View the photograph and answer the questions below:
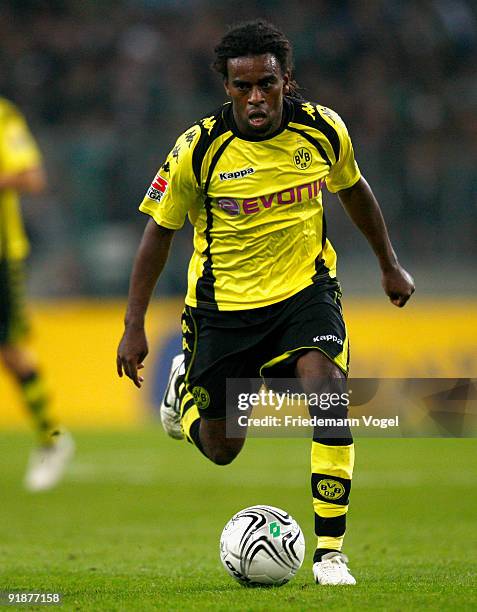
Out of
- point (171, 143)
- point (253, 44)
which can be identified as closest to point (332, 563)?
point (253, 44)

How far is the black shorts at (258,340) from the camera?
536 centimetres

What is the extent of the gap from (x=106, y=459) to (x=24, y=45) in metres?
8.29

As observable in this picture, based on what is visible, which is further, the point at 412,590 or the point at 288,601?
the point at 412,590

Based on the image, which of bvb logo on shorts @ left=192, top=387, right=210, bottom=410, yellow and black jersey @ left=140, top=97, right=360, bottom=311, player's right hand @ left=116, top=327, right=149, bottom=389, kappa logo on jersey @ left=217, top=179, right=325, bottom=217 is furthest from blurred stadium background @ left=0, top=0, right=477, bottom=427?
player's right hand @ left=116, top=327, right=149, bottom=389

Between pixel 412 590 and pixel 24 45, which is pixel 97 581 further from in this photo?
pixel 24 45

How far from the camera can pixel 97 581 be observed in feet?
17.3

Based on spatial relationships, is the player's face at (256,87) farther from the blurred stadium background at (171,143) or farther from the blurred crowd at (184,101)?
the blurred crowd at (184,101)

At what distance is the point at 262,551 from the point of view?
198 inches

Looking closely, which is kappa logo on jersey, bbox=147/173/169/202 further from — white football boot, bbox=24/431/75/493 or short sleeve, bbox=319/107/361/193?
white football boot, bbox=24/431/75/493

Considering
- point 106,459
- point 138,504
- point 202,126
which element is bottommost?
point 106,459

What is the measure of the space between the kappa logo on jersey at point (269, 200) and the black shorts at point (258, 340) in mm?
410

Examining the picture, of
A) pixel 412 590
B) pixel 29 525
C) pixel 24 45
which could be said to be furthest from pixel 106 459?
pixel 24 45

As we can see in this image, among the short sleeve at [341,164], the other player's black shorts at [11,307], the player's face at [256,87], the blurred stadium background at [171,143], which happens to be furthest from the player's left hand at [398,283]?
the blurred stadium background at [171,143]

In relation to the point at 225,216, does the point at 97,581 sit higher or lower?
lower
